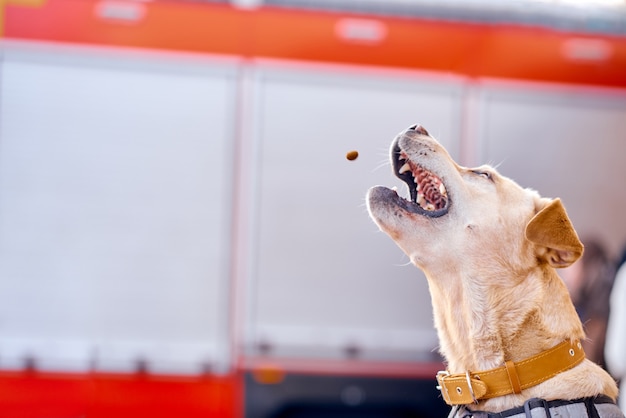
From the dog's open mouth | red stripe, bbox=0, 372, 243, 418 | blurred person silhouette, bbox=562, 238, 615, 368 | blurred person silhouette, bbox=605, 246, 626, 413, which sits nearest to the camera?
the dog's open mouth

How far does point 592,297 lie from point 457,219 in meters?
2.72

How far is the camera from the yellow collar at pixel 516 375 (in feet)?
9.47

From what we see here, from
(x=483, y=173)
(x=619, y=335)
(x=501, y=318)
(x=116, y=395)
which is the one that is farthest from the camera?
(x=116, y=395)

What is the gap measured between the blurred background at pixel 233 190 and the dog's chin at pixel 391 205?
223 centimetres

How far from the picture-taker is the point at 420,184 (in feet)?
11.4

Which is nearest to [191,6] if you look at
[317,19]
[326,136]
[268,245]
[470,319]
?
[317,19]

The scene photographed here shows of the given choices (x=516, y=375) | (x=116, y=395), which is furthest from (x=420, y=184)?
(x=116, y=395)

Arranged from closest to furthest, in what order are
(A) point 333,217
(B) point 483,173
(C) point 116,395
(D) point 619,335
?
(B) point 483,173 < (D) point 619,335 < (C) point 116,395 < (A) point 333,217

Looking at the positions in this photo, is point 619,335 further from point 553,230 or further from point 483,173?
point 553,230

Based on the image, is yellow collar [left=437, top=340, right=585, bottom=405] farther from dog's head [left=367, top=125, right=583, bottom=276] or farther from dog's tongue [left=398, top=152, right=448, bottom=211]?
dog's tongue [left=398, top=152, right=448, bottom=211]

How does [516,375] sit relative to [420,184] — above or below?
below

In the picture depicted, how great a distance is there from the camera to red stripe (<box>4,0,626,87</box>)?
18.3 feet

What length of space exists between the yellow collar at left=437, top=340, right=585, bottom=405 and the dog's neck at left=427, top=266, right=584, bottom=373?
0.04m

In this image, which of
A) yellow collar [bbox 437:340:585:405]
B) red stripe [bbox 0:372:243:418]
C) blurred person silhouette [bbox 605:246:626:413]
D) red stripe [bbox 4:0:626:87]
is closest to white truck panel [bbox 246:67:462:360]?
red stripe [bbox 4:0:626:87]
